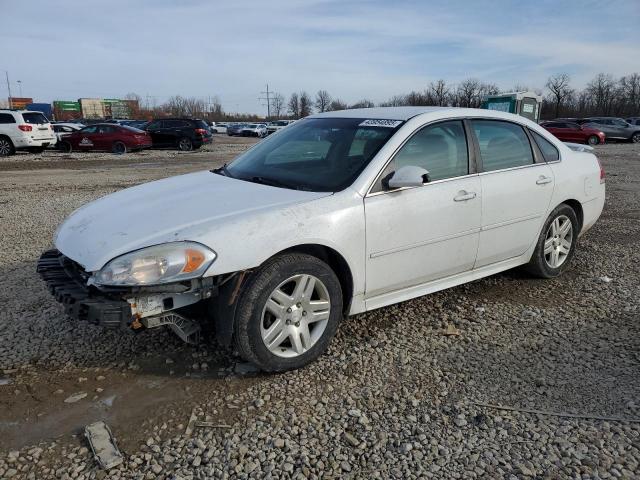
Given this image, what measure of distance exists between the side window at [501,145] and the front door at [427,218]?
0.22 metres

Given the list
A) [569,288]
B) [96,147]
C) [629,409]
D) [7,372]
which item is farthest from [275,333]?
[96,147]

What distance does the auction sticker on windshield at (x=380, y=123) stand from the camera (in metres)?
→ 3.68

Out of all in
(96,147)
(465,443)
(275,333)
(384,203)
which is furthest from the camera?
(96,147)

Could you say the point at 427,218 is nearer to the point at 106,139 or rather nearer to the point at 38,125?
the point at 38,125

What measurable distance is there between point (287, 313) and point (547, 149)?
303 cm

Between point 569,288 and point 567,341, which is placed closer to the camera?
point 567,341

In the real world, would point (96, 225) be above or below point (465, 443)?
above

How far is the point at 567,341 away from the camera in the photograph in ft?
11.7

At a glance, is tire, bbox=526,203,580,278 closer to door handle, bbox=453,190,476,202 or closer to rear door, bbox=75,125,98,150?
door handle, bbox=453,190,476,202

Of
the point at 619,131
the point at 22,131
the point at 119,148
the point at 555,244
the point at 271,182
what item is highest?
the point at 22,131

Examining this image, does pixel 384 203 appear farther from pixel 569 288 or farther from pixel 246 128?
pixel 246 128

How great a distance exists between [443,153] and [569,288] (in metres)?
1.92

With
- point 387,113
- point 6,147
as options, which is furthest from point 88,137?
point 387,113

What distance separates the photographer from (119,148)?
21844mm
